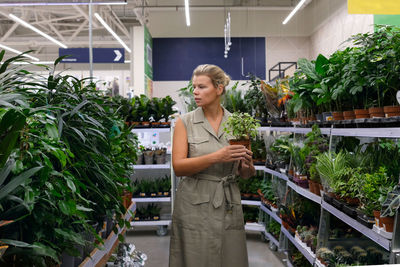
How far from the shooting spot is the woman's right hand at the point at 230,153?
2.07 m

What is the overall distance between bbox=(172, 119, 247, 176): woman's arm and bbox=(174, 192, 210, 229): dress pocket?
5.7 inches

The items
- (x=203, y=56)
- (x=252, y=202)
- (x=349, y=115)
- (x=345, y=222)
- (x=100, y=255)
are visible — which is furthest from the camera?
(x=203, y=56)

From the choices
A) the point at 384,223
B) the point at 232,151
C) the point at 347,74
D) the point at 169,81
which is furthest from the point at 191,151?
the point at 169,81

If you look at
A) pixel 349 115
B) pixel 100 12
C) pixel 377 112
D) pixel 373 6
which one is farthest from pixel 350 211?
pixel 100 12

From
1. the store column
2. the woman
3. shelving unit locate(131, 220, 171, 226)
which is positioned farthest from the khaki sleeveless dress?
the store column

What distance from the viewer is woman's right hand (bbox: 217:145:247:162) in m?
2.07

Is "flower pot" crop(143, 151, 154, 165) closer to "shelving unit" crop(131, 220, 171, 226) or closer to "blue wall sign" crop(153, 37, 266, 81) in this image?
"shelving unit" crop(131, 220, 171, 226)

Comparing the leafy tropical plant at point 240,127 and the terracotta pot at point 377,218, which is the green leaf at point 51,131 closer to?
the leafy tropical plant at point 240,127

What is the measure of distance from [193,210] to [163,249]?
305 centimetres

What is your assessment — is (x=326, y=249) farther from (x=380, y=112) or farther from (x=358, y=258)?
(x=380, y=112)

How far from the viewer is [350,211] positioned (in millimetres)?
2344

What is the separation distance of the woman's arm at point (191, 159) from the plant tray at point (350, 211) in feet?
2.50

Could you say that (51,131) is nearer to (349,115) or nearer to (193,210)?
(193,210)

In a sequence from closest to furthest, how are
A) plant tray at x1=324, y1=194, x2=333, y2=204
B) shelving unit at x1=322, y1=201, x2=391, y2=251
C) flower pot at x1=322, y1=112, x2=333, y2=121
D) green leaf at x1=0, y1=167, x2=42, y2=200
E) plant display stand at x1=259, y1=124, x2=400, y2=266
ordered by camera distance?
green leaf at x1=0, y1=167, x2=42, y2=200 → plant display stand at x1=259, y1=124, x2=400, y2=266 → shelving unit at x1=322, y1=201, x2=391, y2=251 → plant tray at x1=324, y1=194, x2=333, y2=204 → flower pot at x1=322, y1=112, x2=333, y2=121
